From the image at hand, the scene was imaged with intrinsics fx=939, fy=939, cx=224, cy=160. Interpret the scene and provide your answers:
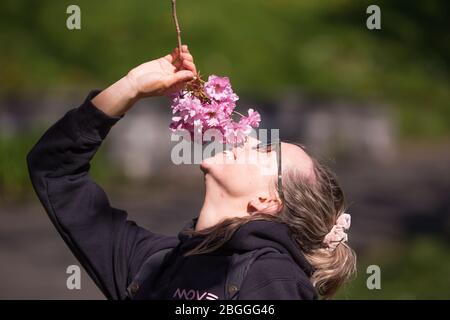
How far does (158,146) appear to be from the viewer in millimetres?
9523

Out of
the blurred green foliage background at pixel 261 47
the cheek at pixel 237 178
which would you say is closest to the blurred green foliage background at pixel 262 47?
the blurred green foliage background at pixel 261 47

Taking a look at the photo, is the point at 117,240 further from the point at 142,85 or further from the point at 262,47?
the point at 262,47

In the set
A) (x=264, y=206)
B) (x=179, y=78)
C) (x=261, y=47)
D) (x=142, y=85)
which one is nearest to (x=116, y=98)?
(x=142, y=85)

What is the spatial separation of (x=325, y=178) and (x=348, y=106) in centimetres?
764

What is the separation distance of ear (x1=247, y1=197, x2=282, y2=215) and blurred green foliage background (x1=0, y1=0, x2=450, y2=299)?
7.41m

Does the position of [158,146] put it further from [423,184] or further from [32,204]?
[423,184]

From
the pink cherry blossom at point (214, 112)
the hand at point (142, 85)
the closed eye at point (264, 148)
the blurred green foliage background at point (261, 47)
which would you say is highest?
the blurred green foliage background at point (261, 47)

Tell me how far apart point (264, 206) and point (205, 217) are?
0.20 metres

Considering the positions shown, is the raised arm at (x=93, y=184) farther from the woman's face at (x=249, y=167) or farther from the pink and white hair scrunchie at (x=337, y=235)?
the pink and white hair scrunchie at (x=337, y=235)

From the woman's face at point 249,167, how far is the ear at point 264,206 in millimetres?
21

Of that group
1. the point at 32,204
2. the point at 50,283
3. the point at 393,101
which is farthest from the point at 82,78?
the point at 50,283

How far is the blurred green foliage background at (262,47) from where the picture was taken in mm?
11594

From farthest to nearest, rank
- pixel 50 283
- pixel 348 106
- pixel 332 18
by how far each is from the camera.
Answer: pixel 332 18 < pixel 348 106 < pixel 50 283
